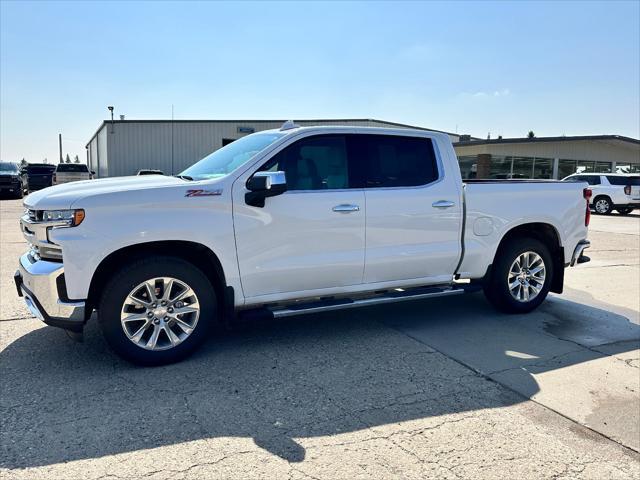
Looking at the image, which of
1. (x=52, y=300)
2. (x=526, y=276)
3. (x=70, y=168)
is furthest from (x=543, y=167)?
(x=52, y=300)

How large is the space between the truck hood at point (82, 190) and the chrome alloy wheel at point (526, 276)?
3.82m

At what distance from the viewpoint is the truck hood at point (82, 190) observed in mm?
3900

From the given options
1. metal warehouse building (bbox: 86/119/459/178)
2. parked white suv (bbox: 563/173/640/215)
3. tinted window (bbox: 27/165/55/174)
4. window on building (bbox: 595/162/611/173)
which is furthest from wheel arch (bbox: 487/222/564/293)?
window on building (bbox: 595/162/611/173)

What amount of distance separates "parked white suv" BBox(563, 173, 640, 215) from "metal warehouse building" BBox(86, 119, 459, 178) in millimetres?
11777

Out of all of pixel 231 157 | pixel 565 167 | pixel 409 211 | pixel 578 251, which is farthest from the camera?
pixel 565 167

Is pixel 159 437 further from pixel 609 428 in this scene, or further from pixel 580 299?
pixel 580 299

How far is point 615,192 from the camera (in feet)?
74.2

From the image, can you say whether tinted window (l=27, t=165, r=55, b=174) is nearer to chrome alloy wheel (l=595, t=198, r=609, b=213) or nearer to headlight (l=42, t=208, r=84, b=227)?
headlight (l=42, t=208, r=84, b=227)

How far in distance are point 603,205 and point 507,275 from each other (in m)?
20.6

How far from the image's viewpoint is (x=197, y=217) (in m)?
4.20

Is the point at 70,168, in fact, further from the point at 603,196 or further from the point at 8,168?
the point at 603,196

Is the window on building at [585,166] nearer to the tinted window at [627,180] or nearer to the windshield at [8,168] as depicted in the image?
the tinted window at [627,180]

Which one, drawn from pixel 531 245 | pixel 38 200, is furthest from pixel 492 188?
pixel 38 200

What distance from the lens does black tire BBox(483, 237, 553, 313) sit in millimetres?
5805
